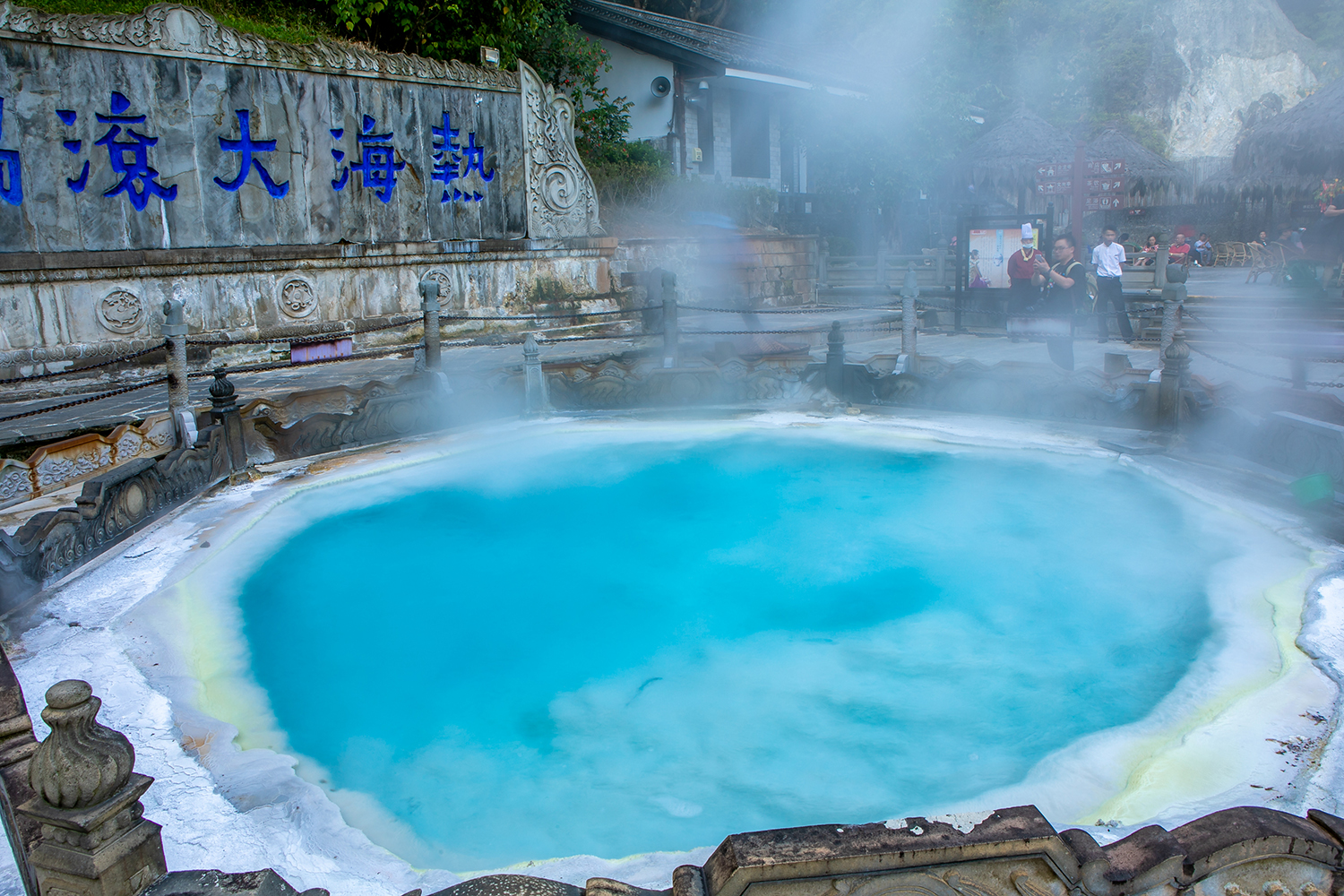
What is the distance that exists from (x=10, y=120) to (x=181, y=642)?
758 centimetres

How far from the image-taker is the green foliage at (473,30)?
12656 mm

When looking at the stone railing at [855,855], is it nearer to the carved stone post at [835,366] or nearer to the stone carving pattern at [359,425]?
the stone carving pattern at [359,425]

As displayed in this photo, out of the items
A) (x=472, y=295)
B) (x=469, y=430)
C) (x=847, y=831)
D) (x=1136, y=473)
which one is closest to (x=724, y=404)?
(x=469, y=430)

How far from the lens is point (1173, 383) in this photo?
21.5 feet

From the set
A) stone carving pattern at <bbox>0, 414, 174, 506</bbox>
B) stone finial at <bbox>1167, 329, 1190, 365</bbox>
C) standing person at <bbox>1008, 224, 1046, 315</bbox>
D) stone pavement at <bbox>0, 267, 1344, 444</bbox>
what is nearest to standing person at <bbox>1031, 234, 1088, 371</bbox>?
standing person at <bbox>1008, 224, 1046, 315</bbox>

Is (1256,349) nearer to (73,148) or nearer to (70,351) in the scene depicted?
(70,351)

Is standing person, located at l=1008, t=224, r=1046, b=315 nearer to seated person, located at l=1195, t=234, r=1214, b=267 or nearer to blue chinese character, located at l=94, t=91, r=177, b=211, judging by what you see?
blue chinese character, located at l=94, t=91, r=177, b=211

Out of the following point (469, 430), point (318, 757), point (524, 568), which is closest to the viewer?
point (318, 757)

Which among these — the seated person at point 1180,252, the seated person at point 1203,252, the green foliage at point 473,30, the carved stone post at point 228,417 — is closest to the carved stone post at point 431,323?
the carved stone post at point 228,417

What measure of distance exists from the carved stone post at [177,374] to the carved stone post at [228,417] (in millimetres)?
190

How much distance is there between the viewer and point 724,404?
877 centimetres

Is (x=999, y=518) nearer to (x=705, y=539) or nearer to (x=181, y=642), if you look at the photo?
(x=705, y=539)

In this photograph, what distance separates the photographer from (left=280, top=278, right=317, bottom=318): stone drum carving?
423 inches

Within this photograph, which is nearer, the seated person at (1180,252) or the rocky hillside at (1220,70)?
the seated person at (1180,252)
